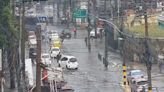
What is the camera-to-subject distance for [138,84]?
3578 cm

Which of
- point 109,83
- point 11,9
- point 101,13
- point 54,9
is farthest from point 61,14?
point 11,9

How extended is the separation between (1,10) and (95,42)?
35.1m

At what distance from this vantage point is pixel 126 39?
49094mm

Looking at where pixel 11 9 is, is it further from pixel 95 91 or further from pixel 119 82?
pixel 119 82

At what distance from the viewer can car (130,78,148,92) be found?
113 feet

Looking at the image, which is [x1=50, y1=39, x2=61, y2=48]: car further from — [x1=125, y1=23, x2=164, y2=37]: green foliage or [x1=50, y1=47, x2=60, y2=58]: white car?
[x1=125, y1=23, x2=164, y2=37]: green foliage

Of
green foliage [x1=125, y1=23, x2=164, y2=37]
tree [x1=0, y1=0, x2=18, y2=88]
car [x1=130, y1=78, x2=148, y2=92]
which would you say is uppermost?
tree [x1=0, y1=0, x2=18, y2=88]

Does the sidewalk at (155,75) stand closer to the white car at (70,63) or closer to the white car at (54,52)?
the white car at (70,63)

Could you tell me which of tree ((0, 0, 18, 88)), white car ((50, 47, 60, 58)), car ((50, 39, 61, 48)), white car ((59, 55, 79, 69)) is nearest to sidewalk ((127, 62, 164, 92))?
white car ((59, 55, 79, 69))

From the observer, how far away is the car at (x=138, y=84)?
34531 mm

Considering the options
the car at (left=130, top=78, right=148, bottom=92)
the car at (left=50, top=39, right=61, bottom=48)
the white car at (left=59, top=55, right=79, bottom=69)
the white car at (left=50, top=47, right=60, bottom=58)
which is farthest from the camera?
the car at (left=50, top=39, right=61, bottom=48)

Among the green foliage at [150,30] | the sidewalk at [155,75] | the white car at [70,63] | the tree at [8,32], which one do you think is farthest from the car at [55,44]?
the tree at [8,32]

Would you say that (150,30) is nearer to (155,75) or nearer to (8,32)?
(155,75)

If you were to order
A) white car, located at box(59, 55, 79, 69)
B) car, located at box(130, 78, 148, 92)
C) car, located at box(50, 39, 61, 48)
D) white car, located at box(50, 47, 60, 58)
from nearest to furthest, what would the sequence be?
car, located at box(130, 78, 148, 92)
white car, located at box(59, 55, 79, 69)
white car, located at box(50, 47, 60, 58)
car, located at box(50, 39, 61, 48)
